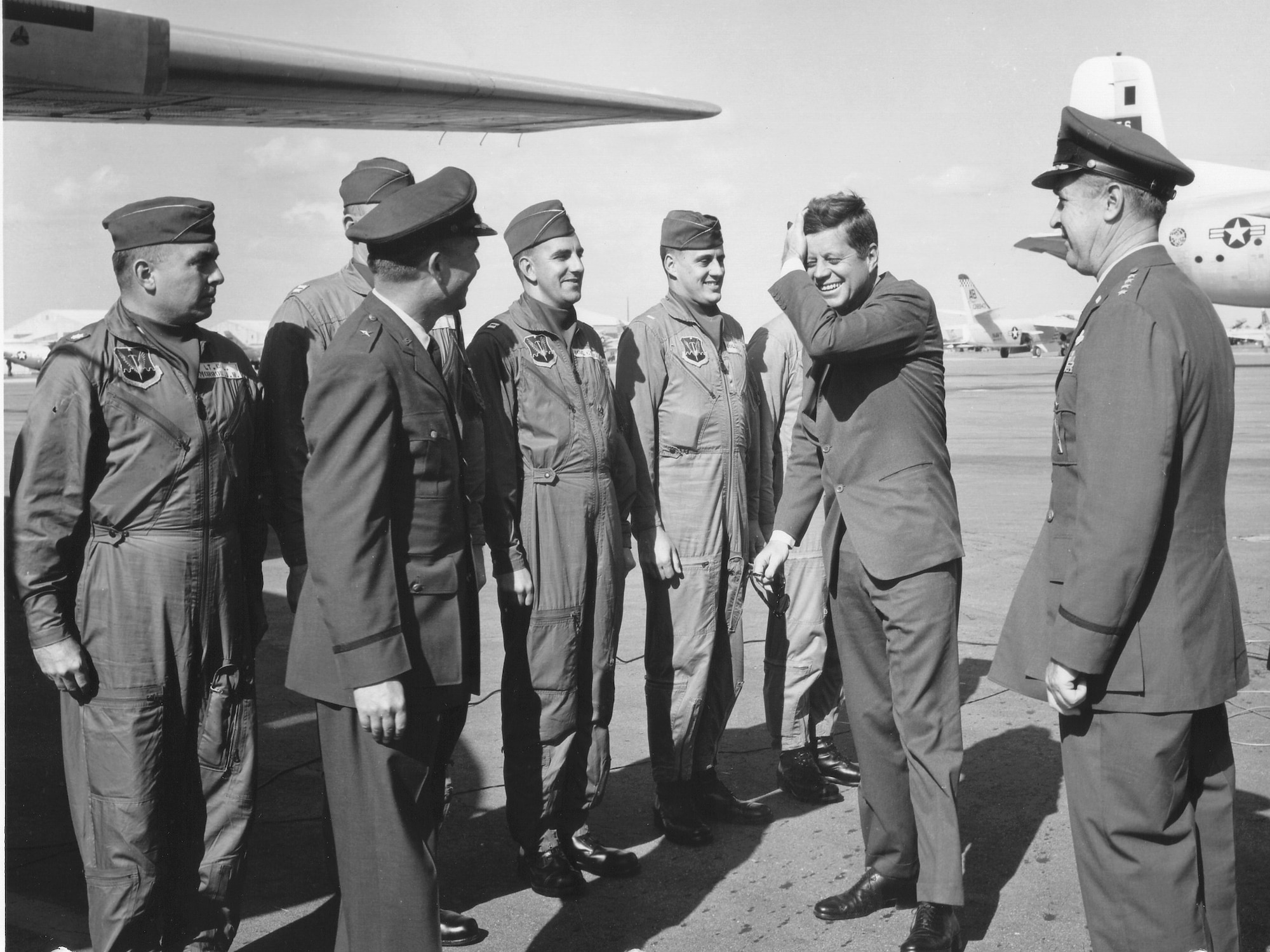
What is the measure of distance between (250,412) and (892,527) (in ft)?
6.22

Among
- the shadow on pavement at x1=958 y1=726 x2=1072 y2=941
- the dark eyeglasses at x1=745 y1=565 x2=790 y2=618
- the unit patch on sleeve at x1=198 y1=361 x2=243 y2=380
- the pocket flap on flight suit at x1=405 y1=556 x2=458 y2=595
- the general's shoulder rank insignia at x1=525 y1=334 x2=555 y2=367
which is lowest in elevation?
the shadow on pavement at x1=958 y1=726 x2=1072 y2=941

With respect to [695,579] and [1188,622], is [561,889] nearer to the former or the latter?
[695,579]

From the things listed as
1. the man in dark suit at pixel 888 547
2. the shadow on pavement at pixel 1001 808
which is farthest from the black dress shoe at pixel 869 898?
the shadow on pavement at pixel 1001 808

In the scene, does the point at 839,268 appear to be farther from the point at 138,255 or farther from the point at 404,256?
the point at 138,255

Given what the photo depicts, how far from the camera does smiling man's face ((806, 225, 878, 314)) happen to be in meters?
3.51

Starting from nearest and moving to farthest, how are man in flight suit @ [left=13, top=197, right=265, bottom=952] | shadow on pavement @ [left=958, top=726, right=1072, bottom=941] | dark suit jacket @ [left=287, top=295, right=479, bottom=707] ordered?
dark suit jacket @ [left=287, top=295, right=479, bottom=707], man in flight suit @ [left=13, top=197, right=265, bottom=952], shadow on pavement @ [left=958, top=726, right=1072, bottom=941]

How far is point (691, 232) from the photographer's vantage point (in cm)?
452

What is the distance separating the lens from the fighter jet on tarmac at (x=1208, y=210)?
3145cm

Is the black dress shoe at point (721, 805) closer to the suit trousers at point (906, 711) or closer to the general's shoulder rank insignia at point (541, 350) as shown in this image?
the suit trousers at point (906, 711)

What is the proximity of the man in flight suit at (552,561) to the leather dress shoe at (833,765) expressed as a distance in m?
1.14

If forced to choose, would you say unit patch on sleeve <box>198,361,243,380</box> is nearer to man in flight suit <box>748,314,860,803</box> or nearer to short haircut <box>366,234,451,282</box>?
short haircut <box>366,234,451,282</box>

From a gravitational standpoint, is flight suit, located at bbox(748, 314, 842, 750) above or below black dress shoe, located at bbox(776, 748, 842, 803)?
above

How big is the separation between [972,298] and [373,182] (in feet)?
274

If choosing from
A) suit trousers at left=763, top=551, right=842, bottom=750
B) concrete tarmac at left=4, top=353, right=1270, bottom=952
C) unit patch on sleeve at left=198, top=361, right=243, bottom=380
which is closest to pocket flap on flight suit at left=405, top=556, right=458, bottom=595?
unit patch on sleeve at left=198, top=361, right=243, bottom=380
